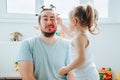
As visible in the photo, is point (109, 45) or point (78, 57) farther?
point (109, 45)

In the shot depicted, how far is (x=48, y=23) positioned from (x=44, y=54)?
0.72 ft

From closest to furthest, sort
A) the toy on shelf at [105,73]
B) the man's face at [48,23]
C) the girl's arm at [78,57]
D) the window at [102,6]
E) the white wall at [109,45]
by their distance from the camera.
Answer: the girl's arm at [78,57] < the man's face at [48,23] < the toy on shelf at [105,73] < the white wall at [109,45] < the window at [102,6]

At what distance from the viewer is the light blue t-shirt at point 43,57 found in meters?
1.60

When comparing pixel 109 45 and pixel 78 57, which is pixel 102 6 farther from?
pixel 78 57

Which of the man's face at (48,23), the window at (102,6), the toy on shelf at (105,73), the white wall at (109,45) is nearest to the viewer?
the man's face at (48,23)

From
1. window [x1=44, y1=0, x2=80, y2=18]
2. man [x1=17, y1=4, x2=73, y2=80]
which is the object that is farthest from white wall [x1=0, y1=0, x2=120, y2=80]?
man [x1=17, y1=4, x2=73, y2=80]

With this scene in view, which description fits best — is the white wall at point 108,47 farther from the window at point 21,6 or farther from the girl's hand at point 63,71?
the girl's hand at point 63,71

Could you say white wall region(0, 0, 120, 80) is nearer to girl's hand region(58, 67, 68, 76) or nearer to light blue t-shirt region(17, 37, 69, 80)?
light blue t-shirt region(17, 37, 69, 80)

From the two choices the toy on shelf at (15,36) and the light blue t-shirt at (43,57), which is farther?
the toy on shelf at (15,36)

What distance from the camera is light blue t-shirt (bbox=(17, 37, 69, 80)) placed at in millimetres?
1597

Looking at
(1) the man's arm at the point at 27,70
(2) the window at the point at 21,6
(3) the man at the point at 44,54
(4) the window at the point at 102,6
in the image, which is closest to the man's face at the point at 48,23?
(3) the man at the point at 44,54

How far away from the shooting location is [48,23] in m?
1.64

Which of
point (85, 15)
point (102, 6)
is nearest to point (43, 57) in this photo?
point (85, 15)

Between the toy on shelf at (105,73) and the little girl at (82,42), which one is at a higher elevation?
the little girl at (82,42)
